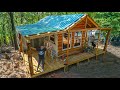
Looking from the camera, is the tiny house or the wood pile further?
the tiny house

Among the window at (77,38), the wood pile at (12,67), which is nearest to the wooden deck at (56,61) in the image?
the wood pile at (12,67)

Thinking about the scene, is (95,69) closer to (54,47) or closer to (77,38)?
(77,38)

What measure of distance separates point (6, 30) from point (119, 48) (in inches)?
662

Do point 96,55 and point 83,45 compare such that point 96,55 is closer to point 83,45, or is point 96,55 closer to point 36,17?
point 83,45

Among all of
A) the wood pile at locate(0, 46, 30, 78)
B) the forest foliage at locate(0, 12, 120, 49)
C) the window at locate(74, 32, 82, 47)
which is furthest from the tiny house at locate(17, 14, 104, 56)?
the forest foliage at locate(0, 12, 120, 49)

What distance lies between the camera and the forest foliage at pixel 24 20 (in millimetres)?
19578

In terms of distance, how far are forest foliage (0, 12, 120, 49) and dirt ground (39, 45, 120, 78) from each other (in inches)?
222

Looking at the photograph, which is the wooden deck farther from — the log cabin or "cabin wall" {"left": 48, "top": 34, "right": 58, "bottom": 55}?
"cabin wall" {"left": 48, "top": 34, "right": 58, "bottom": 55}

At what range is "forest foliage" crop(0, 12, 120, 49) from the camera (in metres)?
19.6

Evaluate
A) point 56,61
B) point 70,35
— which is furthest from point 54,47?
point 70,35

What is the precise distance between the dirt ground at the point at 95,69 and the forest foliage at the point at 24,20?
5.65 m

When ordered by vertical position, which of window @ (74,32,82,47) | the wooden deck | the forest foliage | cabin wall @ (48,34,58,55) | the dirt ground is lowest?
the dirt ground
